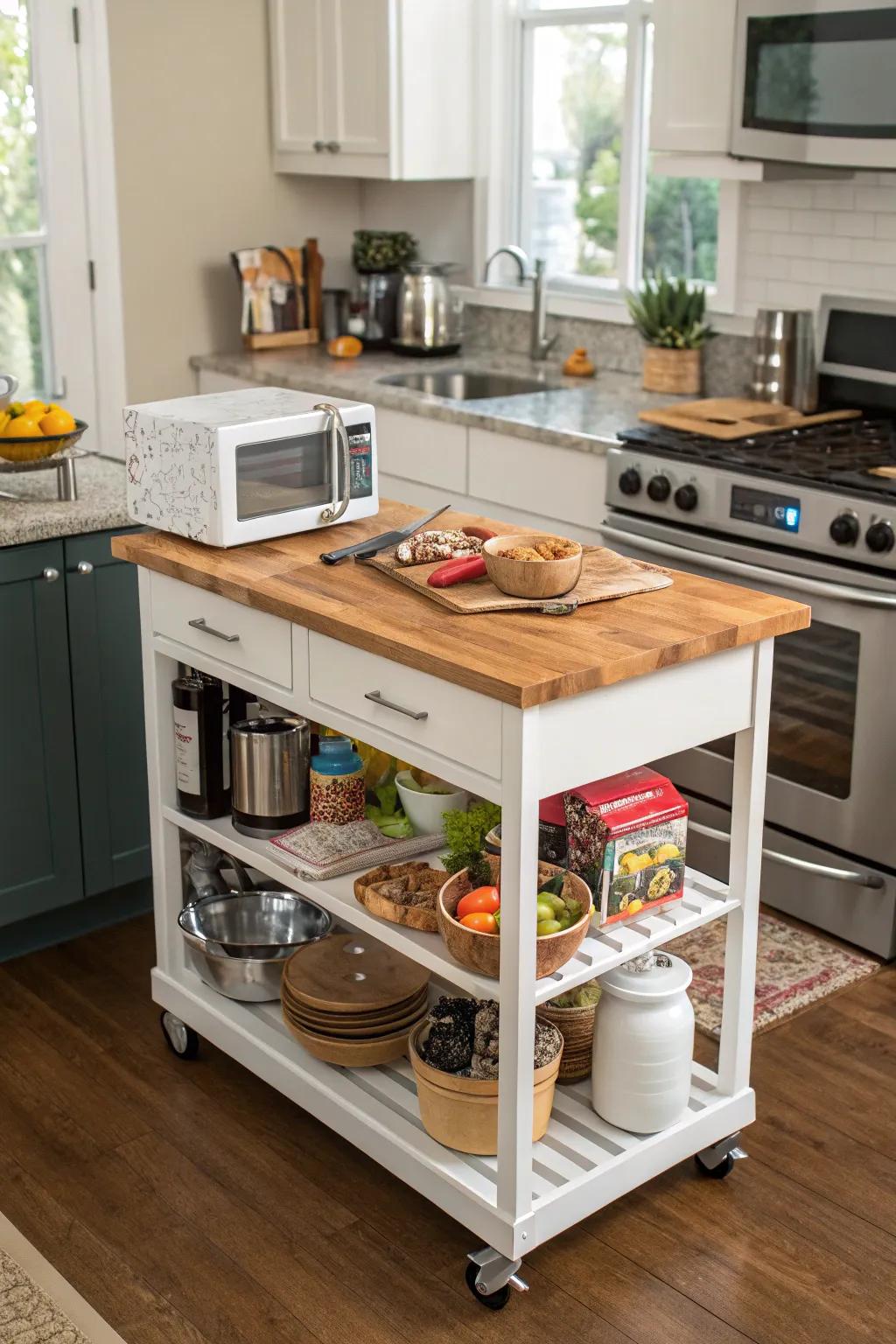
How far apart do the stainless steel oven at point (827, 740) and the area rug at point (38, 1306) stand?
1668mm

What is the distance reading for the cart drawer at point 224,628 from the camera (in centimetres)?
233

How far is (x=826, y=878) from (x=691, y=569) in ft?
2.54

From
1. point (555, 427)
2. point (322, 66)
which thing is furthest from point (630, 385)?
point (322, 66)

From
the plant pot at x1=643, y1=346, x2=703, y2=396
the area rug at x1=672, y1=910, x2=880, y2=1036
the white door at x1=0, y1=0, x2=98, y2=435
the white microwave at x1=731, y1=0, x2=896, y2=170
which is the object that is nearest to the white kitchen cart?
the area rug at x1=672, y1=910, x2=880, y2=1036

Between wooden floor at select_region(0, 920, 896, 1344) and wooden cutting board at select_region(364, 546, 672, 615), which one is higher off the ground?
wooden cutting board at select_region(364, 546, 672, 615)

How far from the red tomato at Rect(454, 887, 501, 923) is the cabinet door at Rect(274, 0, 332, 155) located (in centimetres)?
340

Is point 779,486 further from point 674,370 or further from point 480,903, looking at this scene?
point 480,903

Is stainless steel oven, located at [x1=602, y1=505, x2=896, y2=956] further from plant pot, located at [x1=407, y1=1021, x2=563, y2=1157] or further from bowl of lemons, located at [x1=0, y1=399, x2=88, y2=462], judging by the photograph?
bowl of lemons, located at [x1=0, y1=399, x2=88, y2=462]

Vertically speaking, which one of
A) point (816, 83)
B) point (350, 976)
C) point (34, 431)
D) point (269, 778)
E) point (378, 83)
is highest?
point (378, 83)

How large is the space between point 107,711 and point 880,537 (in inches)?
65.9

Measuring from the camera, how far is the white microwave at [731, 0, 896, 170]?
10.5 ft

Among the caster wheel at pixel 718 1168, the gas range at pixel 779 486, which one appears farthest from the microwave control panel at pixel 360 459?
the caster wheel at pixel 718 1168

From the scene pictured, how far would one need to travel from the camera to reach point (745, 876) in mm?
2338

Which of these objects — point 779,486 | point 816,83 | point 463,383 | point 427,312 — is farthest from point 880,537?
point 427,312
